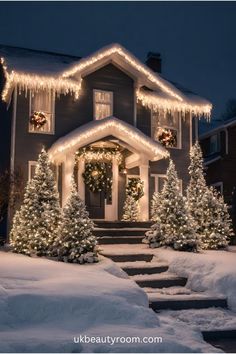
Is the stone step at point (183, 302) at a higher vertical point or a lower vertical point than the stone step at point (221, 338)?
higher

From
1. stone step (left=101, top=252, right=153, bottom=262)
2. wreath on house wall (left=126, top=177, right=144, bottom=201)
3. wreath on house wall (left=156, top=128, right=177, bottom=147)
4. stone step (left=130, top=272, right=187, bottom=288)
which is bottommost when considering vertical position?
stone step (left=130, top=272, right=187, bottom=288)

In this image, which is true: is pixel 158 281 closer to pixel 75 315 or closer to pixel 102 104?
pixel 75 315

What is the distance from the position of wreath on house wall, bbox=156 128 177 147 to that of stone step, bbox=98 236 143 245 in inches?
234

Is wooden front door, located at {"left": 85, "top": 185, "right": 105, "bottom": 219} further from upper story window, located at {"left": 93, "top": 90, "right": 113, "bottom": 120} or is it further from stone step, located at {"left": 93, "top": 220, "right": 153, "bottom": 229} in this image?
upper story window, located at {"left": 93, "top": 90, "right": 113, "bottom": 120}

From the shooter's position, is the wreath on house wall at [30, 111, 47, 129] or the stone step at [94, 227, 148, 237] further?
the wreath on house wall at [30, 111, 47, 129]

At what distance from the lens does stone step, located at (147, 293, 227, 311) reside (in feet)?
33.0

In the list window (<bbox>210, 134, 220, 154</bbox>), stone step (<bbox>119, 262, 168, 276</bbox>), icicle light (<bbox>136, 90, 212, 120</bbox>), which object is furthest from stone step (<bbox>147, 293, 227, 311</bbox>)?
window (<bbox>210, 134, 220, 154</bbox>)

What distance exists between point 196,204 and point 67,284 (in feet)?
27.4

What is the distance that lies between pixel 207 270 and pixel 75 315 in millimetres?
5152

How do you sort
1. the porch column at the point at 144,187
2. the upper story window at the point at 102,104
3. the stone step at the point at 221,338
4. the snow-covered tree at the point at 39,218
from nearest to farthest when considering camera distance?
1. the stone step at the point at 221,338
2. the snow-covered tree at the point at 39,218
3. the porch column at the point at 144,187
4. the upper story window at the point at 102,104

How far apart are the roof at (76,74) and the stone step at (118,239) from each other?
6655 millimetres

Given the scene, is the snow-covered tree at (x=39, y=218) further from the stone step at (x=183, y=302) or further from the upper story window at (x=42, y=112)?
the stone step at (x=183, y=302)

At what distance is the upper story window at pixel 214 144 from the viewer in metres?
29.5

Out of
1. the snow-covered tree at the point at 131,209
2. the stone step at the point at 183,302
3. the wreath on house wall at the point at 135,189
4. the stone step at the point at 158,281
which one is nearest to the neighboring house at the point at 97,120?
the wreath on house wall at the point at 135,189
